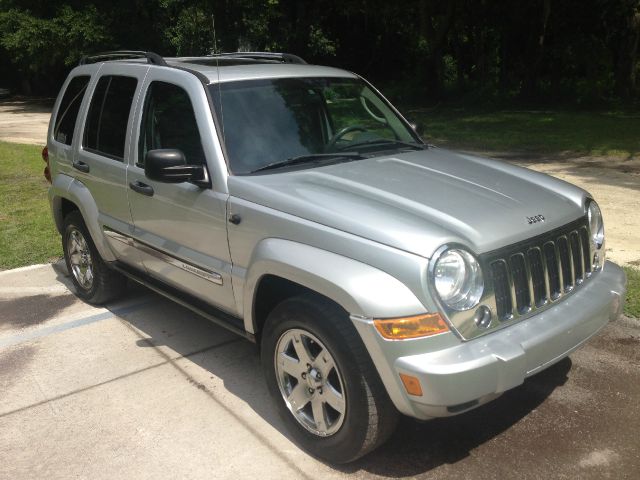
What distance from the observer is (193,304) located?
4.39 meters

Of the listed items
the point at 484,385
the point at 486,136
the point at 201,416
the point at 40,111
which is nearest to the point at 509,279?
the point at 484,385

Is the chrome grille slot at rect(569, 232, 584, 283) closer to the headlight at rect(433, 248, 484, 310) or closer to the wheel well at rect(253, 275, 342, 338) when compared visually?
the headlight at rect(433, 248, 484, 310)

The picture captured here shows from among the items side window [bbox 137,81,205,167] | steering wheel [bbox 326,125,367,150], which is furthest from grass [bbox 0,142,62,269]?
steering wheel [bbox 326,125,367,150]

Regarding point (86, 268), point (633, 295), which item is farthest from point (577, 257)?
point (86, 268)

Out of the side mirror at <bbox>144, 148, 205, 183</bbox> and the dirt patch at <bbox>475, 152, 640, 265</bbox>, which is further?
the dirt patch at <bbox>475, 152, 640, 265</bbox>

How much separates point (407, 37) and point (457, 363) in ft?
99.6

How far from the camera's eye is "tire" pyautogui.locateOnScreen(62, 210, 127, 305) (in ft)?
18.4

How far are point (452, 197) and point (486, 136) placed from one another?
12469 millimetres

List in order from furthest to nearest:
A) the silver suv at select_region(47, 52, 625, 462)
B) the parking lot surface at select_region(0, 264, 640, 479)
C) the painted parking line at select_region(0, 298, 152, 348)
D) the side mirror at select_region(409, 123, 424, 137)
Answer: the painted parking line at select_region(0, 298, 152, 348) < the side mirror at select_region(409, 123, 424, 137) < the parking lot surface at select_region(0, 264, 640, 479) < the silver suv at select_region(47, 52, 625, 462)

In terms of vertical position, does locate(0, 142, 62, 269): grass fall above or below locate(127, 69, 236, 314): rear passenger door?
below

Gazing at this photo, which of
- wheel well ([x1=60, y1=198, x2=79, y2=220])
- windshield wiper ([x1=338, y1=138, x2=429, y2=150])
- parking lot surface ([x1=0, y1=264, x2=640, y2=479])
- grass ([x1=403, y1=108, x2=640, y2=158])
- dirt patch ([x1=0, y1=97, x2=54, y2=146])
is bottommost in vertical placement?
dirt patch ([x1=0, y1=97, x2=54, y2=146])

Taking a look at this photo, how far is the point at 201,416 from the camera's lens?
13.1 feet

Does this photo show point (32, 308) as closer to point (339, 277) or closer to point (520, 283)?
point (339, 277)

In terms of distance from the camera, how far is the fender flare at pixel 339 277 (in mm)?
2986
